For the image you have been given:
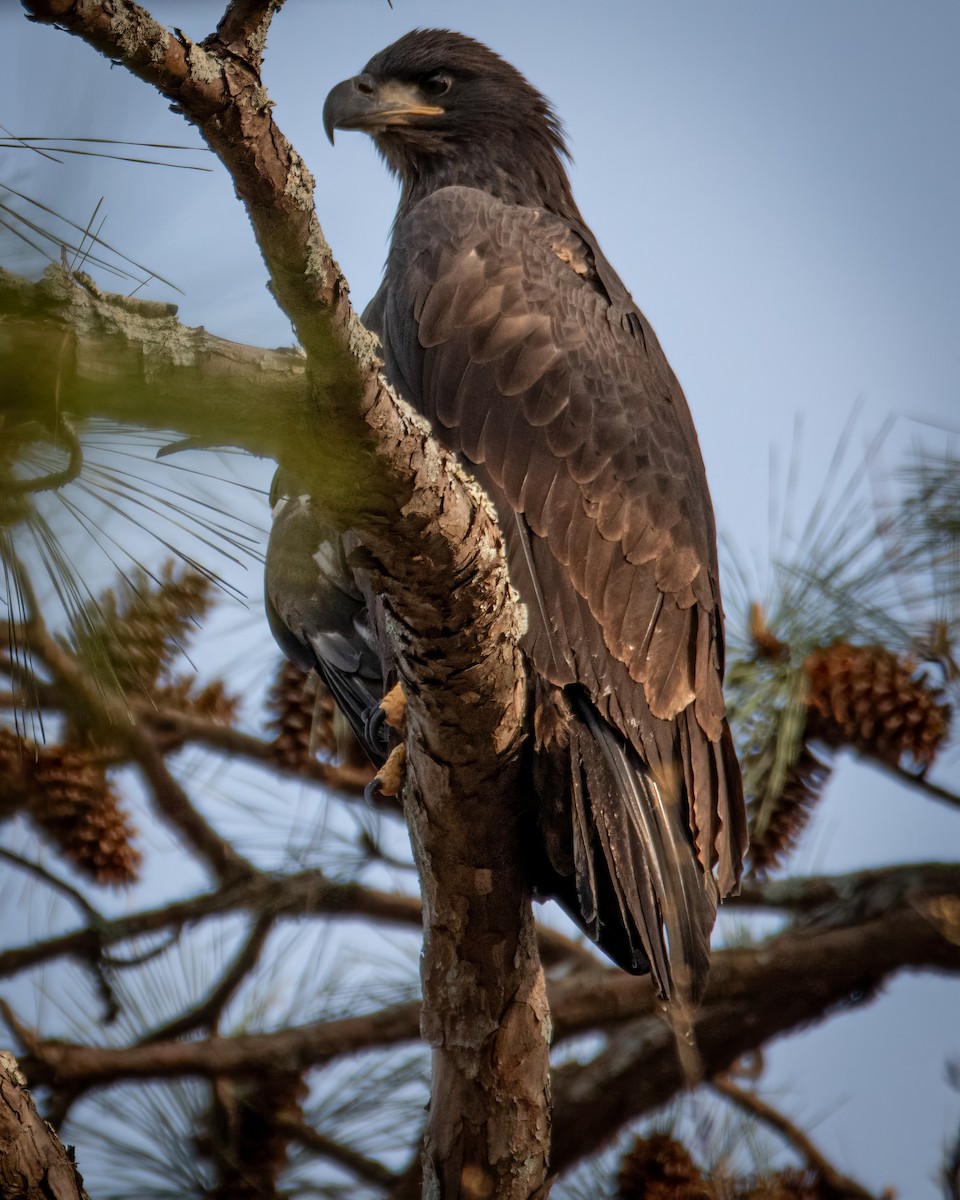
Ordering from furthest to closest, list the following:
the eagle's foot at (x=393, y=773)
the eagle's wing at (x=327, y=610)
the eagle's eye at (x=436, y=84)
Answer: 1. the eagle's eye at (x=436, y=84)
2. the eagle's wing at (x=327, y=610)
3. the eagle's foot at (x=393, y=773)

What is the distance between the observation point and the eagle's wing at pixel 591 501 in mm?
2770

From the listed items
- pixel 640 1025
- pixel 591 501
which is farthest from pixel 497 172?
pixel 640 1025

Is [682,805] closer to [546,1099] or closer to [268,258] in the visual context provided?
[546,1099]

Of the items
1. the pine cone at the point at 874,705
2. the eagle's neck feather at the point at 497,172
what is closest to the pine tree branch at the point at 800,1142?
the pine cone at the point at 874,705

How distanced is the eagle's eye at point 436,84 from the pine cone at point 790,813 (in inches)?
96.1

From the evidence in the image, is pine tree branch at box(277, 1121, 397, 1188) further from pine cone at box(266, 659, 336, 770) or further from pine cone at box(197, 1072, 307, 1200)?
pine cone at box(266, 659, 336, 770)

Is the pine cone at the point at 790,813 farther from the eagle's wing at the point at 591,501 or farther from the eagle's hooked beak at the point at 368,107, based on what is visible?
the eagle's hooked beak at the point at 368,107

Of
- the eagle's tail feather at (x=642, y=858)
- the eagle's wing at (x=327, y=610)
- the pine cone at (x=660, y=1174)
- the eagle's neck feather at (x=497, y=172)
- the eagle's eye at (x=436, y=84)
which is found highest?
the eagle's eye at (x=436, y=84)

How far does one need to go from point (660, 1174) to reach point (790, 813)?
1.27m

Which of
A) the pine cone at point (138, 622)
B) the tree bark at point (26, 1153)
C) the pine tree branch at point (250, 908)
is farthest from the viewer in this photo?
the pine tree branch at point (250, 908)

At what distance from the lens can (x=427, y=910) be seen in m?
2.61

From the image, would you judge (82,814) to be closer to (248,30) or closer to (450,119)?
(450,119)

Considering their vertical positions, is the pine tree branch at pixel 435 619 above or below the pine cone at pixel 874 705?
below

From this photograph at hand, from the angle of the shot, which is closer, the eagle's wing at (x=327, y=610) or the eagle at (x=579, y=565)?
the eagle at (x=579, y=565)
